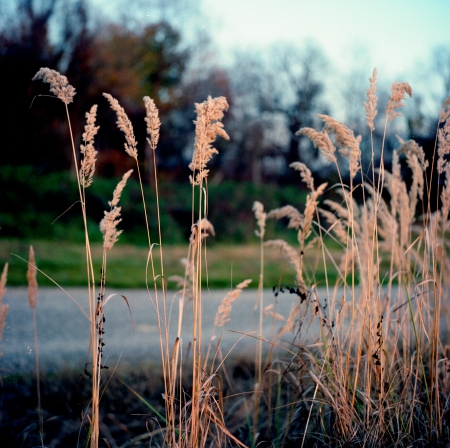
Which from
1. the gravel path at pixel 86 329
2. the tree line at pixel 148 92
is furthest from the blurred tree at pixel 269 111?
the gravel path at pixel 86 329

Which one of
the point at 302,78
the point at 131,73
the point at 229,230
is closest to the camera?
the point at 229,230

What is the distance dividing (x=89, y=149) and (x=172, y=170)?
1285cm

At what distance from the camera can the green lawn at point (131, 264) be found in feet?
19.2

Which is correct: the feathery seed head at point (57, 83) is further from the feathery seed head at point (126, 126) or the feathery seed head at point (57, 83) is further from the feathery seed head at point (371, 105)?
the feathery seed head at point (371, 105)

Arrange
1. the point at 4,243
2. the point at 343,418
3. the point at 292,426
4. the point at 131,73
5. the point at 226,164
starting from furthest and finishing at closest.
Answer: the point at 226,164 → the point at 131,73 → the point at 4,243 → the point at 292,426 → the point at 343,418

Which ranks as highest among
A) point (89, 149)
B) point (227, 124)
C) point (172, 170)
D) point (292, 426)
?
point (227, 124)

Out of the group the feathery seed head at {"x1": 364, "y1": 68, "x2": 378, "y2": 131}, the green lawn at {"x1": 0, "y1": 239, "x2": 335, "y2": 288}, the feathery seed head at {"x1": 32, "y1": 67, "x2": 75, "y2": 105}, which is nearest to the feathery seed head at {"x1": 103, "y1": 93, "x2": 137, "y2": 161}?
the feathery seed head at {"x1": 32, "y1": 67, "x2": 75, "y2": 105}

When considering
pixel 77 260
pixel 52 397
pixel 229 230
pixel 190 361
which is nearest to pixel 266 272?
pixel 77 260

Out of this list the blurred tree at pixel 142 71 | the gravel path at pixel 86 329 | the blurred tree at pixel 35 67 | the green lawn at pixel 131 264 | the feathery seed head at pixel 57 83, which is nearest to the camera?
the feathery seed head at pixel 57 83

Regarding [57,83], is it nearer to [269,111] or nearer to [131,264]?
[131,264]

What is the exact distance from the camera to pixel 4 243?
820 cm

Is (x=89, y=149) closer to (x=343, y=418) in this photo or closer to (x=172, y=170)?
(x=343, y=418)

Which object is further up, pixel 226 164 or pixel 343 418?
pixel 226 164

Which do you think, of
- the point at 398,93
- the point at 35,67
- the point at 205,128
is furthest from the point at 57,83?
the point at 35,67
